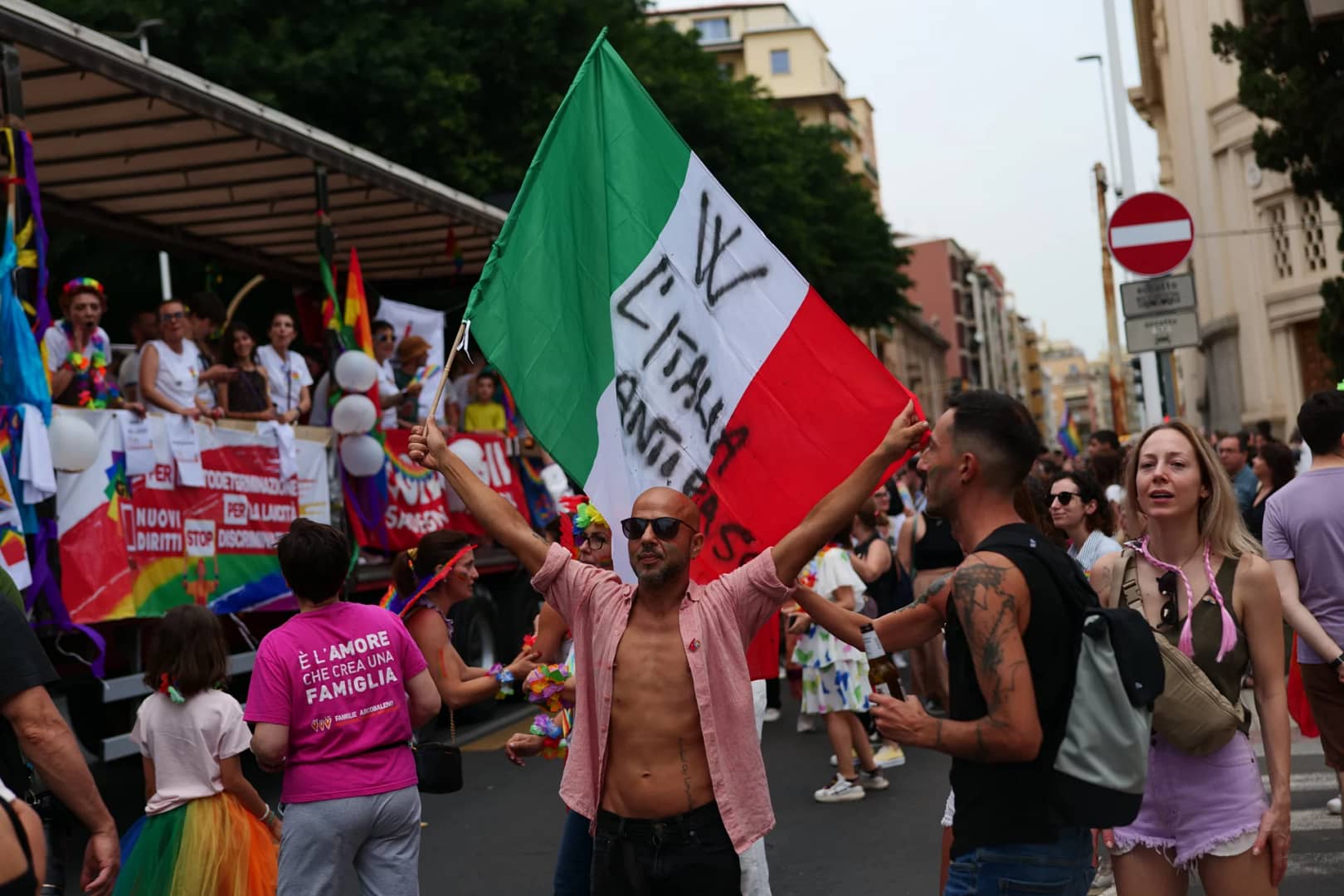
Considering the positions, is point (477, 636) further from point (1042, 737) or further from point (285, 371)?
point (1042, 737)

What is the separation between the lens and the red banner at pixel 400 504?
11.6m

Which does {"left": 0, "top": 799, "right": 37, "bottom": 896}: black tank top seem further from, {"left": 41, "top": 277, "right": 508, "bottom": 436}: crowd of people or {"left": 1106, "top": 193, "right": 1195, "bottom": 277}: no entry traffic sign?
{"left": 1106, "top": 193, "right": 1195, "bottom": 277}: no entry traffic sign

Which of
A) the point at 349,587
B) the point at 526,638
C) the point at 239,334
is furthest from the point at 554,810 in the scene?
the point at 239,334

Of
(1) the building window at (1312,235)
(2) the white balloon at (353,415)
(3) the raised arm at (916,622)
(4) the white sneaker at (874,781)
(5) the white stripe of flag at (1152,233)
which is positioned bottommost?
(4) the white sneaker at (874,781)

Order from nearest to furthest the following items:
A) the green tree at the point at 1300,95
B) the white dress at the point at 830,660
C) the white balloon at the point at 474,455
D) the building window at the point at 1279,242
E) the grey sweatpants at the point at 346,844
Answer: the grey sweatpants at the point at 346,844 → the white dress at the point at 830,660 → the white balloon at the point at 474,455 → the green tree at the point at 1300,95 → the building window at the point at 1279,242

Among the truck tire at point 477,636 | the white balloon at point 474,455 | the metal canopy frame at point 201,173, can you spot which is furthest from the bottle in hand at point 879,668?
the white balloon at point 474,455

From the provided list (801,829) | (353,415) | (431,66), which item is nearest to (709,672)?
(801,829)

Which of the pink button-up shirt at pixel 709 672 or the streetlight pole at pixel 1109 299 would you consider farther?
the streetlight pole at pixel 1109 299

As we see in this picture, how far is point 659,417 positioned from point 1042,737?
6.16 ft

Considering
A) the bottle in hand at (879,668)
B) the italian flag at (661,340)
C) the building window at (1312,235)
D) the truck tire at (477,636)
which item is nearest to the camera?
the bottle in hand at (879,668)

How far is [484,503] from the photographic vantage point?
14.2 feet

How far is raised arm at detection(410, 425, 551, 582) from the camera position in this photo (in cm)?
420

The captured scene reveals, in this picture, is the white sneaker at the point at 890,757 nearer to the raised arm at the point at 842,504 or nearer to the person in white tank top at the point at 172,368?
the person in white tank top at the point at 172,368

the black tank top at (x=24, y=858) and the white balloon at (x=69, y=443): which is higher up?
the white balloon at (x=69, y=443)
